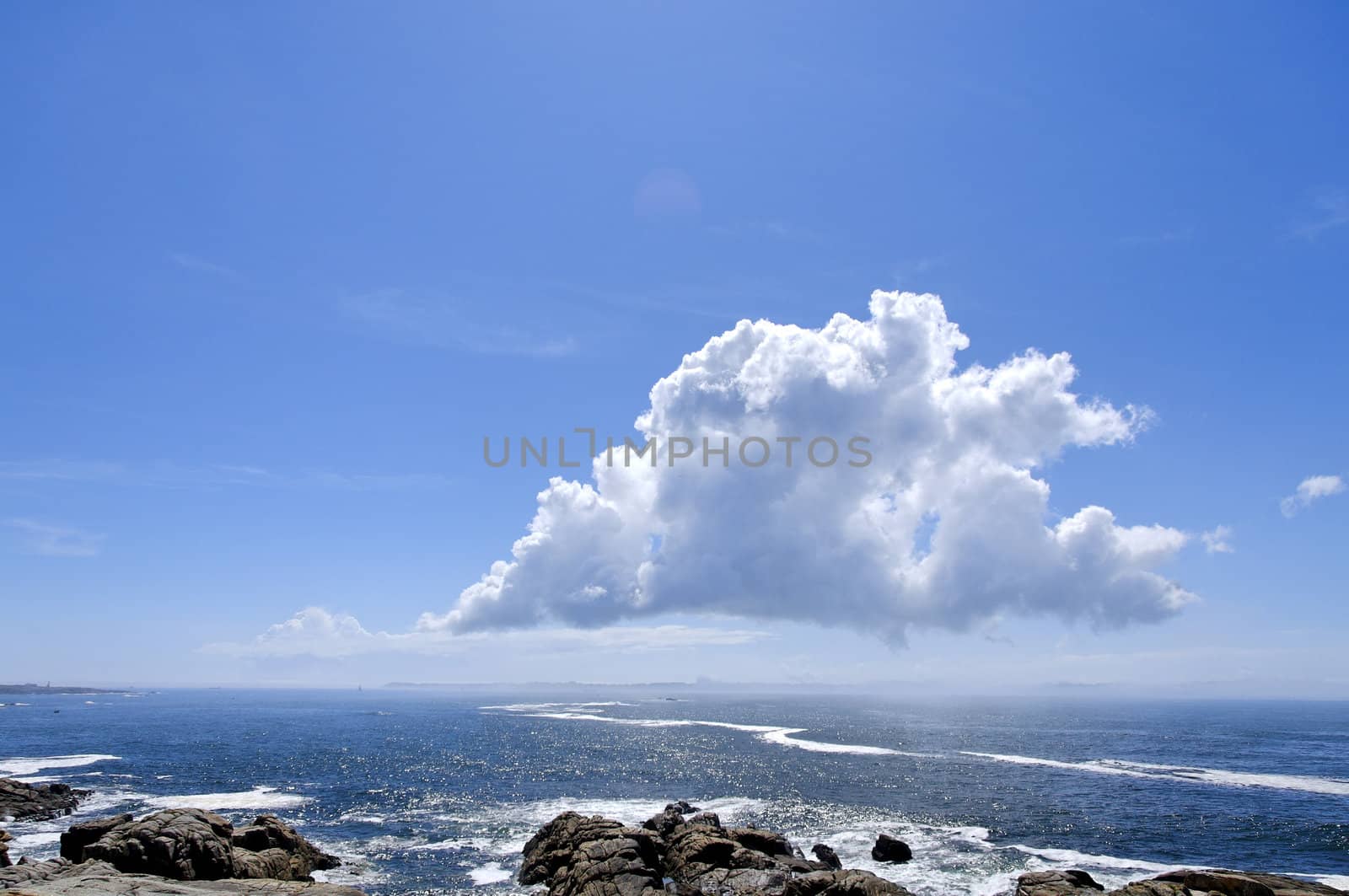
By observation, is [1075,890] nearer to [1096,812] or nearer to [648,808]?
[1096,812]

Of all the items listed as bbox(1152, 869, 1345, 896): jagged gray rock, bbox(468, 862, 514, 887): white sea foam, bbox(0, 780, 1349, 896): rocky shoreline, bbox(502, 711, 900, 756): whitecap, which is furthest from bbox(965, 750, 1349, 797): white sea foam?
bbox(468, 862, 514, 887): white sea foam

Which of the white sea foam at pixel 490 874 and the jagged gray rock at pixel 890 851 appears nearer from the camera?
the white sea foam at pixel 490 874

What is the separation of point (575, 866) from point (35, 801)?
51753 millimetres

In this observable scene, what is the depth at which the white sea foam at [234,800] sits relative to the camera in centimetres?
6397

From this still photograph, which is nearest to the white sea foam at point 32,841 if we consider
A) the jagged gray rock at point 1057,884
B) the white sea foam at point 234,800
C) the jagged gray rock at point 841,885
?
the white sea foam at point 234,800

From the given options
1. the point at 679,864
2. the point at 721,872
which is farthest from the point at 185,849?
the point at 721,872

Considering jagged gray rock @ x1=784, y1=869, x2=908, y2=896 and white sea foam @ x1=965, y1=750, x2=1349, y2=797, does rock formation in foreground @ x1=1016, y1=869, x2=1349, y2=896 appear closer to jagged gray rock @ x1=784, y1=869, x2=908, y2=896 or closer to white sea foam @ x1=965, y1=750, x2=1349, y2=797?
jagged gray rock @ x1=784, y1=869, x2=908, y2=896

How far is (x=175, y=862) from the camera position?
36.9 metres

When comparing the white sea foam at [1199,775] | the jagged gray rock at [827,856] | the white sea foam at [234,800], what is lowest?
the white sea foam at [1199,775]

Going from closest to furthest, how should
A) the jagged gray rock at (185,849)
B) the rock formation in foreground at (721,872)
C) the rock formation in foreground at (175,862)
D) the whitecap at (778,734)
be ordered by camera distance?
the rock formation in foreground at (175,862) < the rock formation in foreground at (721,872) < the jagged gray rock at (185,849) < the whitecap at (778,734)

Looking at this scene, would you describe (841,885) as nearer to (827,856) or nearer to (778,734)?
(827,856)

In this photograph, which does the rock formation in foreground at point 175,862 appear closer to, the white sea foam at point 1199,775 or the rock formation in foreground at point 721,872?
the rock formation in foreground at point 721,872

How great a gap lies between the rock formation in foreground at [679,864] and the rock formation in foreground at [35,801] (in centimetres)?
4166

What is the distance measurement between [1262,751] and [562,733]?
11852 cm
